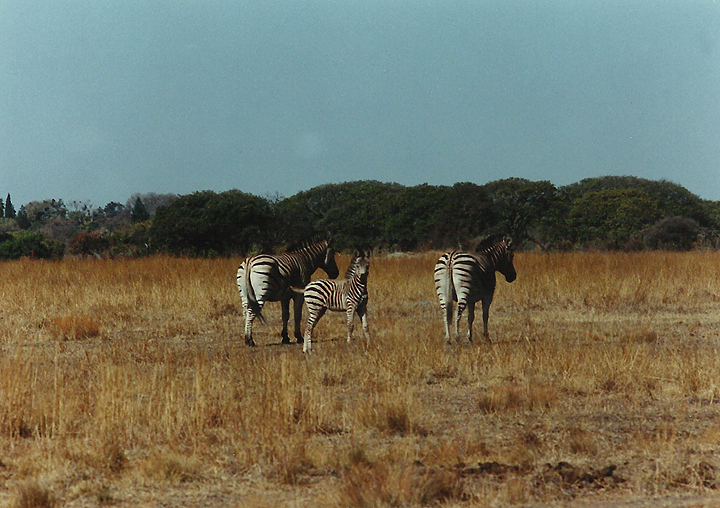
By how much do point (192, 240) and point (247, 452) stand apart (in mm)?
26498

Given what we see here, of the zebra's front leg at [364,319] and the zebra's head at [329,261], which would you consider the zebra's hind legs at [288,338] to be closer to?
the zebra's head at [329,261]

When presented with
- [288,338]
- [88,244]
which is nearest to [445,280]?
[288,338]

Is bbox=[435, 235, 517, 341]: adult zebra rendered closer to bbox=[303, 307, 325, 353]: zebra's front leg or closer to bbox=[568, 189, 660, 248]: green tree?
bbox=[303, 307, 325, 353]: zebra's front leg

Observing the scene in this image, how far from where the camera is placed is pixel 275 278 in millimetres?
11180

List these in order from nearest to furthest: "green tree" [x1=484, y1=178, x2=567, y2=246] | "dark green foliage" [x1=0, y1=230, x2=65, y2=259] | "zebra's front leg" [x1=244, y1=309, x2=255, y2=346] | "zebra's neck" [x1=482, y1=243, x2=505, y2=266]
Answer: "zebra's front leg" [x1=244, y1=309, x2=255, y2=346]
"zebra's neck" [x1=482, y1=243, x2=505, y2=266]
"dark green foliage" [x1=0, y1=230, x2=65, y2=259]
"green tree" [x1=484, y1=178, x2=567, y2=246]

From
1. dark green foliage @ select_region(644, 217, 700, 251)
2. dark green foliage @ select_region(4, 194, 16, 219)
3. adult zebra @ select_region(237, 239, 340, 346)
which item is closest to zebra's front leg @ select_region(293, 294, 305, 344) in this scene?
adult zebra @ select_region(237, 239, 340, 346)

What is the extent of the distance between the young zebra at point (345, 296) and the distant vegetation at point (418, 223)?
1743cm

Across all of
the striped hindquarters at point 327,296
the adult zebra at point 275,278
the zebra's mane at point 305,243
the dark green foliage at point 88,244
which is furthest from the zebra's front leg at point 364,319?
the dark green foliage at point 88,244

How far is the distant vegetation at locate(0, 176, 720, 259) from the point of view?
30812 mm

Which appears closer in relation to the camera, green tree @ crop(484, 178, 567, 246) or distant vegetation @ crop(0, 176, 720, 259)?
distant vegetation @ crop(0, 176, 720, 259)

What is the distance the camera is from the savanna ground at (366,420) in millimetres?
4734

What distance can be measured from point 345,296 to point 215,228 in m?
21.0

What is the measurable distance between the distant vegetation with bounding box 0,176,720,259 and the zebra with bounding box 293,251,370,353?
57.2 ft

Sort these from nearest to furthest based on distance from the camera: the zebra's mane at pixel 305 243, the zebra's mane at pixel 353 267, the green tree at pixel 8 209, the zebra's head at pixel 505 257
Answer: the zebra's mane at pixel 353 267 → the zebra's head at pixel 505 257 → the zebra's mane at pixel 305 243 → the green tree at pixel 8 209
